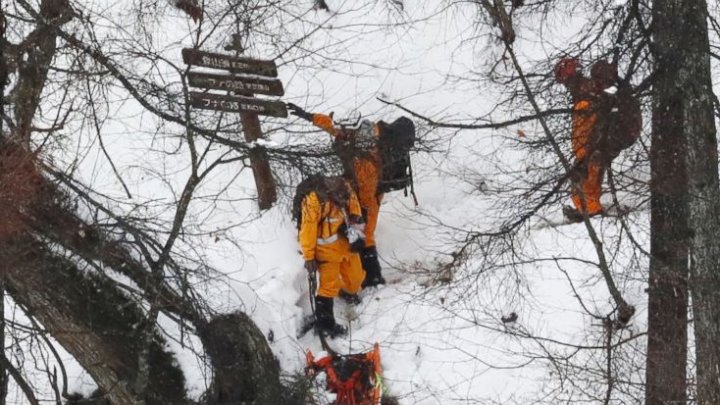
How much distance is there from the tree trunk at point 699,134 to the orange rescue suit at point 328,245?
3156mm

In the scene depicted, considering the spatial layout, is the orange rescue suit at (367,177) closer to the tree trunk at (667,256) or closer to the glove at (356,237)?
Answer: the glove at (356,237)

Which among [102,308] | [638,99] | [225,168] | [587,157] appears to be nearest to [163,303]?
[102,308]

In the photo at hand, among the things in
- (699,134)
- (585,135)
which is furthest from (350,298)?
(699,134)

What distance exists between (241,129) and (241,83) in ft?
1.44

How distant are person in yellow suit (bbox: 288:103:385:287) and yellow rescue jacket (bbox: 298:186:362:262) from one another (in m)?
0.26

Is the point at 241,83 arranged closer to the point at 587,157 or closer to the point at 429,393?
the point at 587,157

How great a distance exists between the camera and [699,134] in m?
5.71

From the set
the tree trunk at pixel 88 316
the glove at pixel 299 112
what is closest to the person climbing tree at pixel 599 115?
→ the glove at pixel 299 112

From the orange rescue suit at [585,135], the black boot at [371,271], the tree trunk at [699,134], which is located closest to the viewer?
the tree trunk at [699,134]

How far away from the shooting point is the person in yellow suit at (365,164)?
6.88 meters

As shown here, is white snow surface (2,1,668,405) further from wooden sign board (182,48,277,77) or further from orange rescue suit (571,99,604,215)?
orange rescue suit (571,99,604,215)

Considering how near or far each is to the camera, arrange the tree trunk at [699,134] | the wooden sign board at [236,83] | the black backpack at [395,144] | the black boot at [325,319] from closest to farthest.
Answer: the tree trunk at [699,134], the wooden sign board at [236,83], the black backpack at [395,144], the black boot at [325,319]

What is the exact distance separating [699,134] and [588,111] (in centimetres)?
70

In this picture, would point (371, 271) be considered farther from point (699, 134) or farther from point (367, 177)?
point (699, 134)
